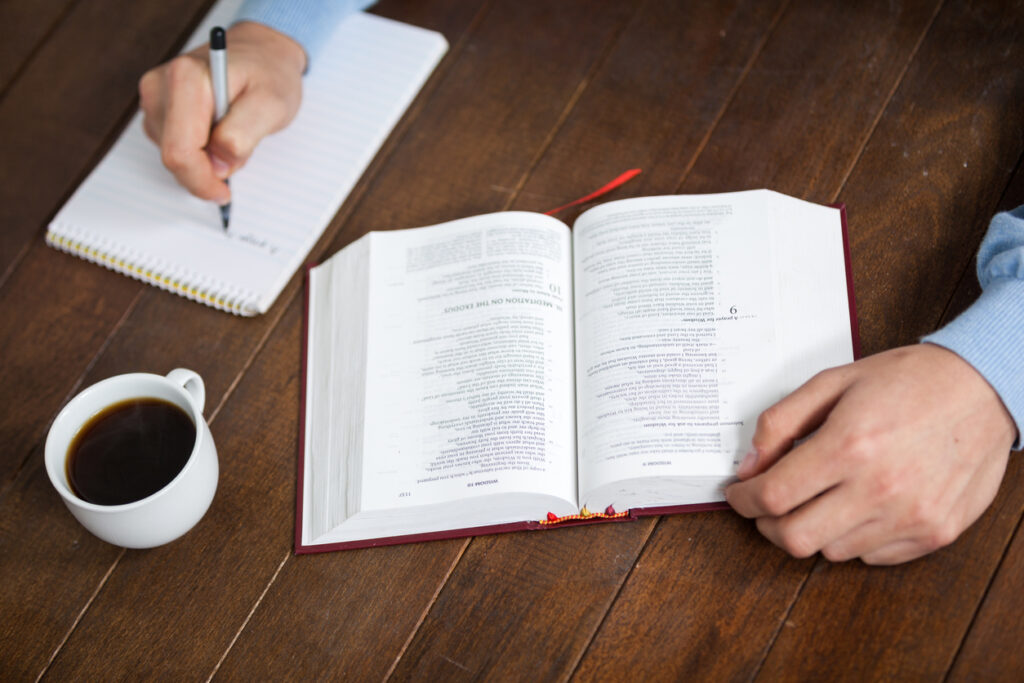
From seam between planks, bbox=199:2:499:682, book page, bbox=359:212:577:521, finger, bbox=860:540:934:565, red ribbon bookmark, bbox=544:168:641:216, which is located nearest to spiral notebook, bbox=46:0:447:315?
seam between planks, bbox=199:2:499:682

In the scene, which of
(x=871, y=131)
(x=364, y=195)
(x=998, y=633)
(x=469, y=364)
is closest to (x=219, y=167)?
(x=364, y=195)

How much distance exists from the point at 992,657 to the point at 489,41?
836 millimetres

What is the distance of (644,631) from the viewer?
2.52 feet

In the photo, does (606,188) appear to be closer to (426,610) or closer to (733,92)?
(733,92)

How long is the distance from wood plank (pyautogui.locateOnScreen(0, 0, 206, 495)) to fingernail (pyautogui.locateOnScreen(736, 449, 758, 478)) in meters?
→ 0.67

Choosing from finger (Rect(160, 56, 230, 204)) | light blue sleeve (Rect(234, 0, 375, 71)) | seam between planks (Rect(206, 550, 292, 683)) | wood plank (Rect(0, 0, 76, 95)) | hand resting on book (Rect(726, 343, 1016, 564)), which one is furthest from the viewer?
wood plank (Rect(0, 0, 76, 95))

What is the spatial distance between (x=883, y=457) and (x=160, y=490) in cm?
60

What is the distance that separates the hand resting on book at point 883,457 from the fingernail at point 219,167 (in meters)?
0.63

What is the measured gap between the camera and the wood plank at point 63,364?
2.72 feet

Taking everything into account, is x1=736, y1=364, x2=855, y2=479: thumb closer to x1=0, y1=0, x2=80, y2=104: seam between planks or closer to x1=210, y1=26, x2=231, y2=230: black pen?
x1=210, y1=26, x2=231, y2=230: black pen

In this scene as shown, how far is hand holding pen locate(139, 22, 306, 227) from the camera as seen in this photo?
0.92m

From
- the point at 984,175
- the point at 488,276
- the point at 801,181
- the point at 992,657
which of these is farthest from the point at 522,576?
the point at 984,175

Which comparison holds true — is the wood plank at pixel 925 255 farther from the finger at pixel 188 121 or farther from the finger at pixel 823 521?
the finger at pixel 188 121

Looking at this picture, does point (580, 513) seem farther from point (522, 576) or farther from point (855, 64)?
point (855, 64)
